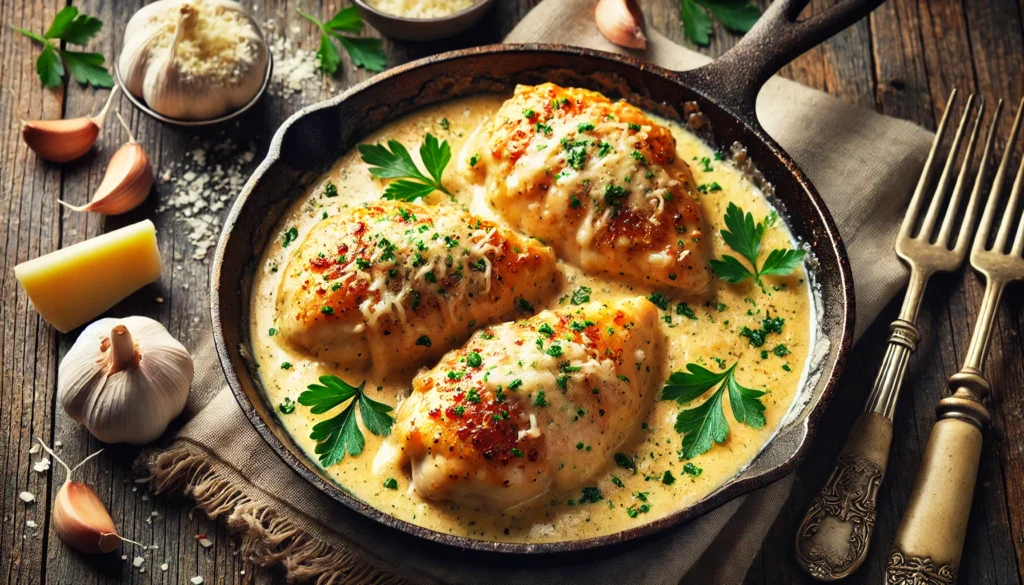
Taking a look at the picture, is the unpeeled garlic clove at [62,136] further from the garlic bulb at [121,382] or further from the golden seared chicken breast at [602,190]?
the golden seared chicken breast at [602,190]

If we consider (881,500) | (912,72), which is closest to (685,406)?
(881,500)

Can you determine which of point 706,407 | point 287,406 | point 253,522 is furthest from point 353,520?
point 706,407

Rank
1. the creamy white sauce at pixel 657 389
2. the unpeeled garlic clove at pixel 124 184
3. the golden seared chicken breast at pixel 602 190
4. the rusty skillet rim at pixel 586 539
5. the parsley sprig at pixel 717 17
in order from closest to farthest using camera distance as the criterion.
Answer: the rusty skillet rim at pixel 586 539
the creamy white sauce at pixel 657 389
the golden seared chicken breast at pixel 602 190
the unpeeled garlic clove at pixel 124 184
the parsley sprig at pixel 717 17

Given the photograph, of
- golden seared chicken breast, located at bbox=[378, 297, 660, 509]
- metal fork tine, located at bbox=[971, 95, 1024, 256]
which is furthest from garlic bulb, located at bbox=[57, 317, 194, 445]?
metal fork tine, located at bbox=[971, 95, 1024, 256]

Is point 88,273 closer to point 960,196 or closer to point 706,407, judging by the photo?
point 706,407

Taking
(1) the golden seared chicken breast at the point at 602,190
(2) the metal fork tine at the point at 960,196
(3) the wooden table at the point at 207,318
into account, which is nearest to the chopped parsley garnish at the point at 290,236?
(3) the wooden table at the point at 207,318

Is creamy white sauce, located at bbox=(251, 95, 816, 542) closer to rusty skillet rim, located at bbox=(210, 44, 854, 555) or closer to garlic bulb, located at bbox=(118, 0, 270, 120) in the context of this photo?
rusty skillet rim, located at bbox=(210, 44, 854, 555)
